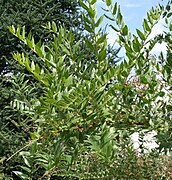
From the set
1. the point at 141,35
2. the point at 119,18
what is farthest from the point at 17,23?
the point at 141,35

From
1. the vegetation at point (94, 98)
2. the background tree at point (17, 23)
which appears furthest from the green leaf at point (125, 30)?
the background tree at point (17, 23)

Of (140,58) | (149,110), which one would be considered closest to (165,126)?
(149,110)

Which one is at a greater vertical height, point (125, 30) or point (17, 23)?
point (17, 23)

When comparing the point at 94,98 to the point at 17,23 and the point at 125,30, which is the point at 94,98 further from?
the point at 17,23

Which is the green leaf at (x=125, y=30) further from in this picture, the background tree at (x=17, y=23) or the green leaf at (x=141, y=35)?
the background tree at (x=17, y=23)

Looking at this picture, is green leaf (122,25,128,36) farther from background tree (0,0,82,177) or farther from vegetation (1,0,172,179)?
background tree (0,0,82,177)

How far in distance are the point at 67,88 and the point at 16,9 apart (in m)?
4.37

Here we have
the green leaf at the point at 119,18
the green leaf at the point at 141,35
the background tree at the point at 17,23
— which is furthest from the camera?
the background tree at the point at 17,23

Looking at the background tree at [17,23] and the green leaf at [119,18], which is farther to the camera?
the background tree at [17,23]

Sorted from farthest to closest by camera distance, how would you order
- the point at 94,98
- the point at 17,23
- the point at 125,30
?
the point at 17,23 < the point at 125,30 < the point at 94,98

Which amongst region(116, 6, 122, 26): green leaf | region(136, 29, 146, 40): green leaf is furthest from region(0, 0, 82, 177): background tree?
region(136, 29, 146, 40): green leaf

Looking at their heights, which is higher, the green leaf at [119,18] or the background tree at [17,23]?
the background tree at [17,23]

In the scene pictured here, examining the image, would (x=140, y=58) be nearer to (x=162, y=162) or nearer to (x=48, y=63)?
(x=48, y=63)

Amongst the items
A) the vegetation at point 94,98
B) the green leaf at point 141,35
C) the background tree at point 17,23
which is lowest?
the vegetation at point 94,98
